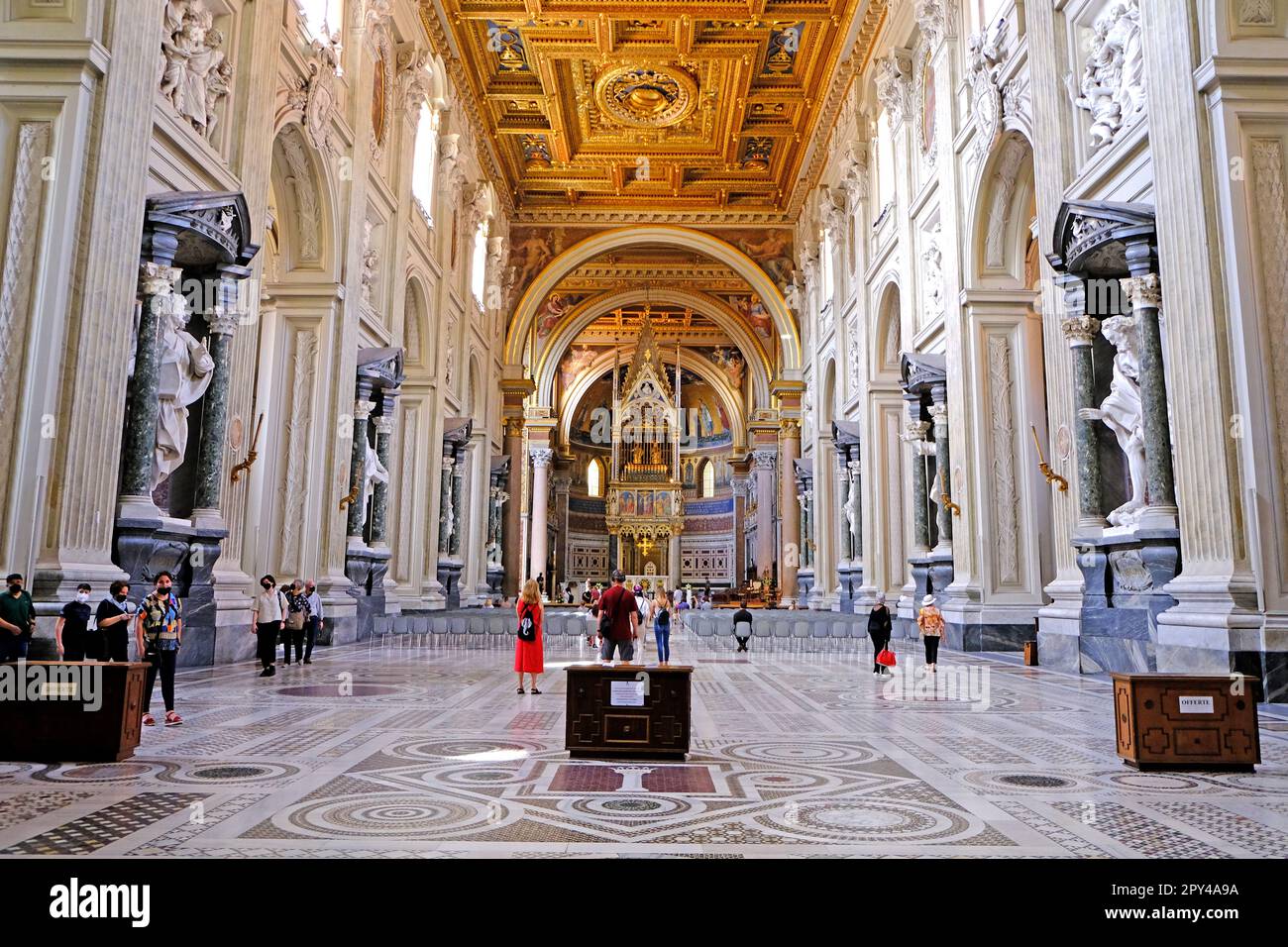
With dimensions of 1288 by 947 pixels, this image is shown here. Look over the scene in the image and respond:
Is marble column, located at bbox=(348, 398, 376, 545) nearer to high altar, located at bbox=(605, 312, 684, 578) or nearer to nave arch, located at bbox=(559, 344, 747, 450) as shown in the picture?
high altar, located at bbox=(605, 312, 684, 578)

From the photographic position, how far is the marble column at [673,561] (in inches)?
1590

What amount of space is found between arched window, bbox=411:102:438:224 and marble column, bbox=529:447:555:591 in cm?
1738

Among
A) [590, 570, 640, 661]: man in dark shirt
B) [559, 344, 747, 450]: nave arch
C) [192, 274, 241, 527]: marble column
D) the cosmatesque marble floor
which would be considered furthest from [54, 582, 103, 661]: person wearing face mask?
[559, 344, 747, 450]: nave arch

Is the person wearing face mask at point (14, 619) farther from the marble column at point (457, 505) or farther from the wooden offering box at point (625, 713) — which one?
the marble column at point (457, 505)

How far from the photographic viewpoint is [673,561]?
1594 inches

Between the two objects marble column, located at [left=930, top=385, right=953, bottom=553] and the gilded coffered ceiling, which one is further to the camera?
the gilded coffered ceiling

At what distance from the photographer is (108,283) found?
24.2 ft

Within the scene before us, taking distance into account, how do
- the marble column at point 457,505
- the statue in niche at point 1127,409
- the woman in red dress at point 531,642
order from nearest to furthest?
1. the woman in red dress at point 531,642
2. the statue in niche at point 1127,409
3. the marble column at point 457,505

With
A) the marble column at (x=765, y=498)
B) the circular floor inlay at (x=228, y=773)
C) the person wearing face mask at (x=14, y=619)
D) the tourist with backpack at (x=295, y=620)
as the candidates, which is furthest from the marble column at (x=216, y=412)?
the marble column at (x=765, y=498)

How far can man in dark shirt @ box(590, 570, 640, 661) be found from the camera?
7.95 metres

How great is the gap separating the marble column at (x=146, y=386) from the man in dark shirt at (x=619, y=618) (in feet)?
13.1

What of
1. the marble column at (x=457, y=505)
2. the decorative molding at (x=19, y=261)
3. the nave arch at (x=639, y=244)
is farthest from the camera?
the nave arch at (x=639, y=244)

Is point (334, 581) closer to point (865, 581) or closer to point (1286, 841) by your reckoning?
point (865, 581)

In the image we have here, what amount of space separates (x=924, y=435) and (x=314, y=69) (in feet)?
33.4
